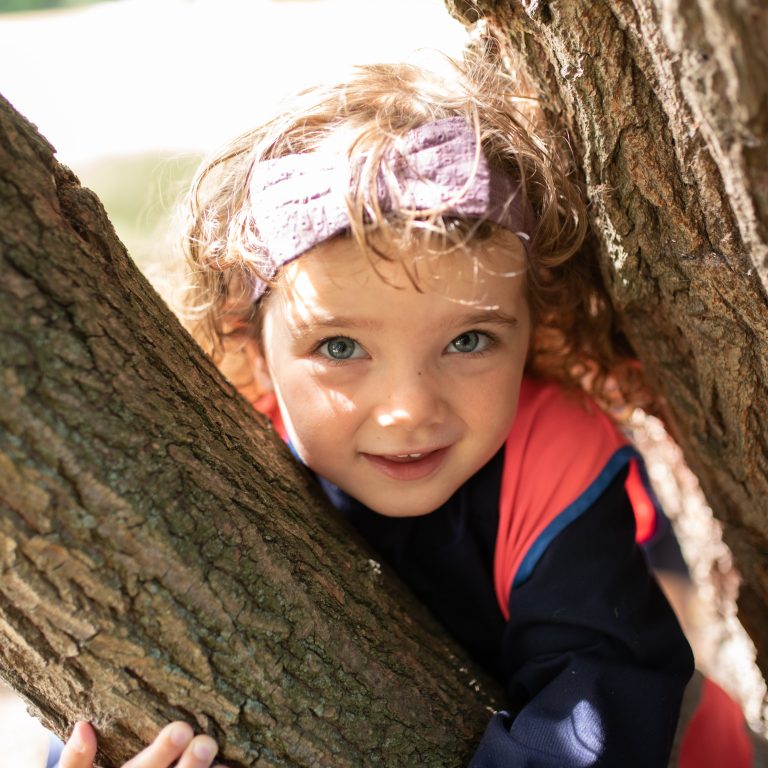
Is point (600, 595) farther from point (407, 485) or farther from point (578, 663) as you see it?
point (407, 485)

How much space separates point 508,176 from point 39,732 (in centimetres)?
259

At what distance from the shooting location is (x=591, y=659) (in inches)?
70.9

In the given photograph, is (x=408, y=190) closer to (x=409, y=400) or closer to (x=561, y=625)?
(x=409, y=400)

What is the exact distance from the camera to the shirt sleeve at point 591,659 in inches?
67.2

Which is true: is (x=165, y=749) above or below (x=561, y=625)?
above

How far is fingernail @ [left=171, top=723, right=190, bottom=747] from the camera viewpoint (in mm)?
1401

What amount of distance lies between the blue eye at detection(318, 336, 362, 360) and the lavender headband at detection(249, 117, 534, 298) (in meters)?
0.18

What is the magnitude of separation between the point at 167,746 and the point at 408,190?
3.29 feet

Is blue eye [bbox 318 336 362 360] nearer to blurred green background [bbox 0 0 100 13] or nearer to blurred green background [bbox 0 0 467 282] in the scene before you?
blurred green background [bbox 0 0 467 282]

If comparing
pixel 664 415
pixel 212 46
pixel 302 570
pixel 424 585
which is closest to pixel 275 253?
pixel 302 570

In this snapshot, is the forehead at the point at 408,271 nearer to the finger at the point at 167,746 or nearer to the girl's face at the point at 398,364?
the girl's face at the point at 398,364

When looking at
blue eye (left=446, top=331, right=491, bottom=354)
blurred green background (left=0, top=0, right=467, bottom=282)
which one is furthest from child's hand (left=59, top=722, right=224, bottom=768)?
blurred green background (left=0, top=0, right=467, bottom=282)

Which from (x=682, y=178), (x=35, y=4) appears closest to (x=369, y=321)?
(x=682, y=178)

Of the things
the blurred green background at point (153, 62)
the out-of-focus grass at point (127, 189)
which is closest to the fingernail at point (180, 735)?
the out-of-focus grass at point (127, 189)
